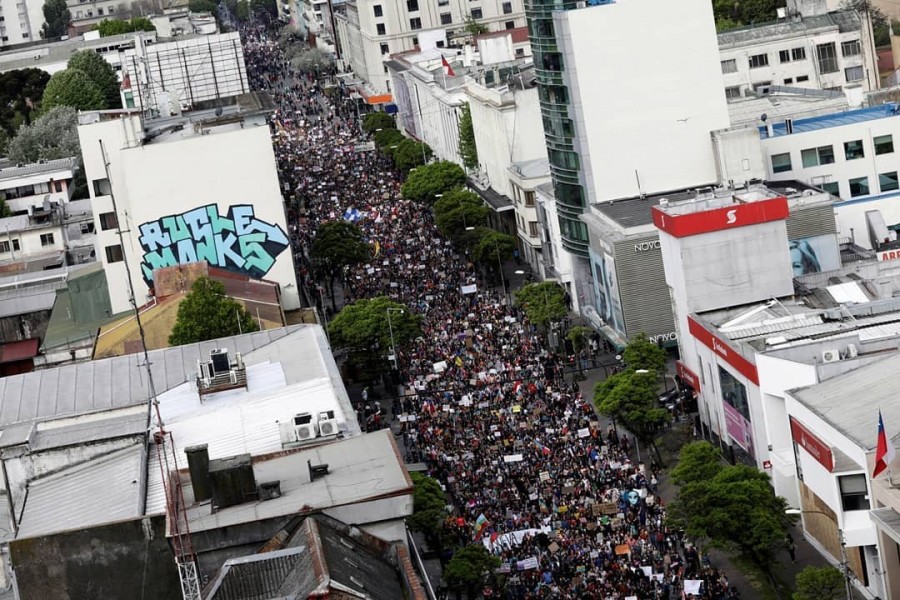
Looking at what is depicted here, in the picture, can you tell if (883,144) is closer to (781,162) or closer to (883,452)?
(781,162)

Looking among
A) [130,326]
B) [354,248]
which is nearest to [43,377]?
[130,326]

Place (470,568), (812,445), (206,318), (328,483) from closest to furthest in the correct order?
1. (328,483)
2. (470,568)
3. (812,445)
4. (206,318)

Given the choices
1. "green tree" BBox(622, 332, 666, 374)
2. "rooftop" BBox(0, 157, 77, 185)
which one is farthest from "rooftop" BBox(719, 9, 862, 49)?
"green tree" BBox(622, 332, 666, 374)

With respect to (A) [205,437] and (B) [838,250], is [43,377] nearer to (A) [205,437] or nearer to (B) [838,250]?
(A) [205,437]

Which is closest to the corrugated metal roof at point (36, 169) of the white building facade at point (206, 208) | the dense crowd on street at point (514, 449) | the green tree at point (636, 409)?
the dense crowd on street at point (514, 449)

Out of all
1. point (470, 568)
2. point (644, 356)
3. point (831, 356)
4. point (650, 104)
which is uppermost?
point (650, 104)

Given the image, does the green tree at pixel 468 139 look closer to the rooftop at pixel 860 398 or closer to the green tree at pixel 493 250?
the green tree at pixel 493 250

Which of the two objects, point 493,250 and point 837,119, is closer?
point 837,119

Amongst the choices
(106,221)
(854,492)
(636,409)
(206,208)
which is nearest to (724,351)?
(636,409)

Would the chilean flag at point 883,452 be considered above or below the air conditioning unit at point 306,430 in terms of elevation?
below
